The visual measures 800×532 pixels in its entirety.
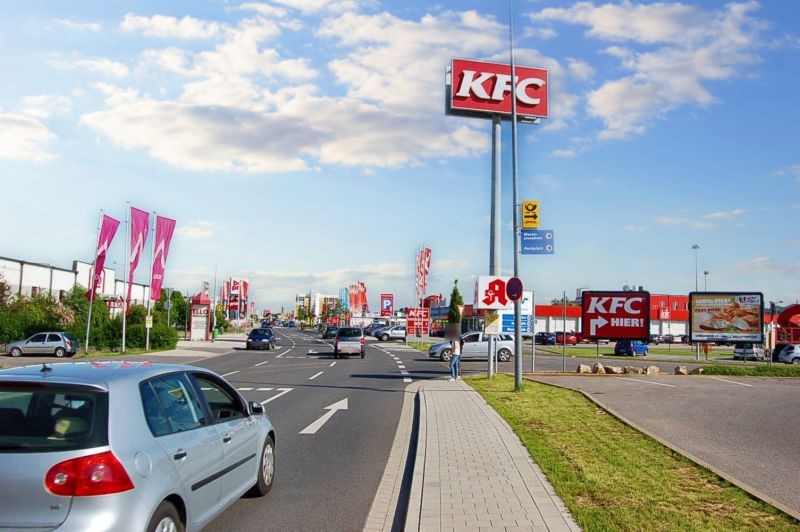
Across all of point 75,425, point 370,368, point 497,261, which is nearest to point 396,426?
point 75,425

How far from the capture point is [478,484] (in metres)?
7.46

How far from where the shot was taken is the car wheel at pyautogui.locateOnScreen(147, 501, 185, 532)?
442 centimetres

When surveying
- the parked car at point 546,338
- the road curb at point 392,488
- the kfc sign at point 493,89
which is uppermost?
the kfc sign at point 493,89

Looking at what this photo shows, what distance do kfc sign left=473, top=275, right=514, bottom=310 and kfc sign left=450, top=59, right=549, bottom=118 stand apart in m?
6.88

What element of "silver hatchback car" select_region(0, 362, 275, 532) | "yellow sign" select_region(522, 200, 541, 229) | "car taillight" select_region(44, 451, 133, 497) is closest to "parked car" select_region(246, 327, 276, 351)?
"yellow sign" select_region(522, 200, 541, 229)

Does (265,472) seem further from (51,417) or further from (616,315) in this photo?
(616,315)

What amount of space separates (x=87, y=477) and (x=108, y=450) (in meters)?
0.20

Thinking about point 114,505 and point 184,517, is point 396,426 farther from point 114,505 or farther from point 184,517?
point 114,505

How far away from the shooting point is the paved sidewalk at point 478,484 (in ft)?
19.7

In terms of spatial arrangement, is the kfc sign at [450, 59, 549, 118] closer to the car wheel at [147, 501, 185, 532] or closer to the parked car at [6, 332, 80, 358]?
the car wheel at [147, 501, 185, 532]

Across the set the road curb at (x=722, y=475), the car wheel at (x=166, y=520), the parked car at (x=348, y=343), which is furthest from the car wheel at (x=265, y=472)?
the parked car at (x=348, y=343)

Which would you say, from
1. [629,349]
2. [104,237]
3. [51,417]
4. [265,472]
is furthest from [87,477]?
[629,349]

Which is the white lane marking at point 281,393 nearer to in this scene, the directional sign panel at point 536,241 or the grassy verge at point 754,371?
the directional sign panel at point 536,241

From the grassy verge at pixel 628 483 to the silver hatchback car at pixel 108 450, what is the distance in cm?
329
